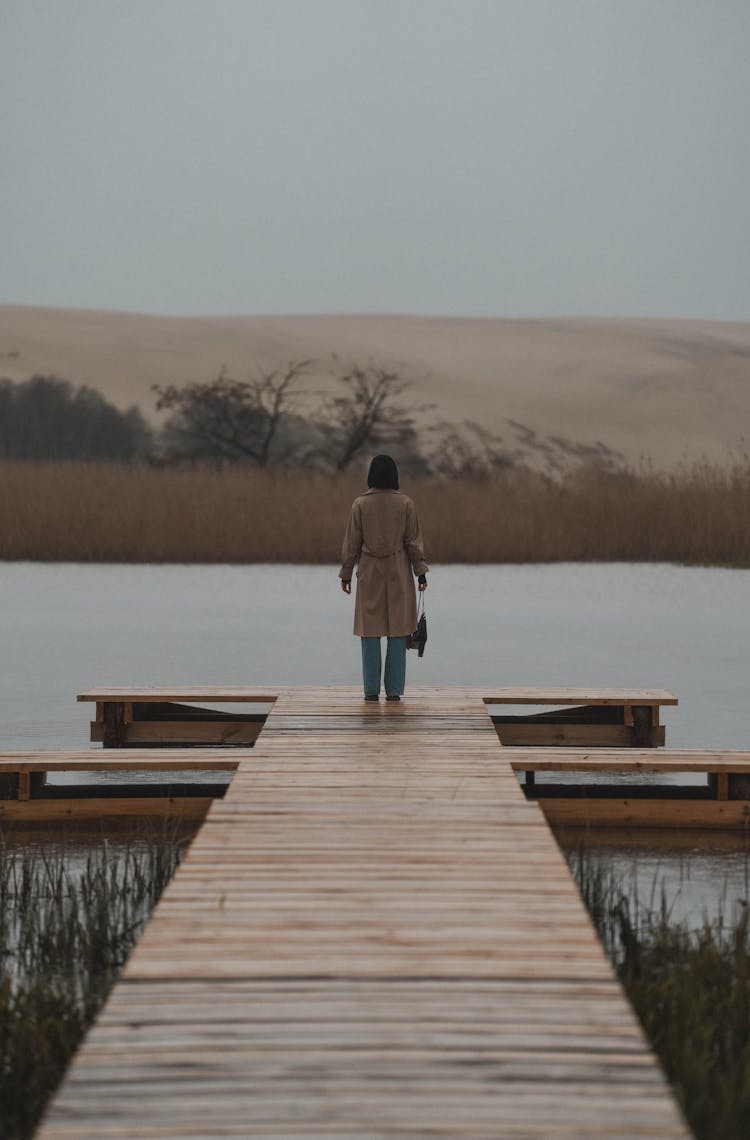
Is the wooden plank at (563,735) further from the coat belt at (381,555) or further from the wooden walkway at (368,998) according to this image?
the wooden walkway at (368,998)

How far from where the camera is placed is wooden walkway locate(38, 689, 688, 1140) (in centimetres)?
217

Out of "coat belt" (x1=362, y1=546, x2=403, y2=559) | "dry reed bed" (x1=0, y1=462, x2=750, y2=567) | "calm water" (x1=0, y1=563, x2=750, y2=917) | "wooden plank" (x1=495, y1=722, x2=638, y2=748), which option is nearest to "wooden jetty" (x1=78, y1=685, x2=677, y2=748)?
"wooden plank" (x1=495, y1=722, x2=638, y2=748)

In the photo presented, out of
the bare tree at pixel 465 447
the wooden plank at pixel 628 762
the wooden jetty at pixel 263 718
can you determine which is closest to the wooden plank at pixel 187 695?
the wooden jetty at pixel 263 718

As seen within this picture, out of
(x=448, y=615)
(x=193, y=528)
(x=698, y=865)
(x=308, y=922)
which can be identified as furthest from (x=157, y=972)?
(x=193, y=528)

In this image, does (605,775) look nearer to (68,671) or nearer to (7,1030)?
(68,671)

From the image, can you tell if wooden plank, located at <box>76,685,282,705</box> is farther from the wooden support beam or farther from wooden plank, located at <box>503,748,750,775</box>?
wooden plank, located at <box>503,748,750,775</box>

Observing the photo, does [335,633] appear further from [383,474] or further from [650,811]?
[650,811]

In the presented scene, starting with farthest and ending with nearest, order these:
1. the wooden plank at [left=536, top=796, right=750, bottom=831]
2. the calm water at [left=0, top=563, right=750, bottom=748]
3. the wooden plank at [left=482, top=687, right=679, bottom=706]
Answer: the calm water at [left=0, top=563, right=750, bottom=748] < the wooden plank at [left=482, top=687, right=679, bottom=706] < the wooden plank at [left=536, top=796, right=750, bottom=831]

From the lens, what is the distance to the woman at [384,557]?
6.13 meters

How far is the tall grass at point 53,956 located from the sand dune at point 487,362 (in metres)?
41.0

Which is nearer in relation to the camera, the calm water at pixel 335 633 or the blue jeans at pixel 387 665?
the blue jeans at pixel 387 665

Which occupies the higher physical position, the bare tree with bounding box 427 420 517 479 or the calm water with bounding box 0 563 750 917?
the bare tree with bounding box 427 420 517 479

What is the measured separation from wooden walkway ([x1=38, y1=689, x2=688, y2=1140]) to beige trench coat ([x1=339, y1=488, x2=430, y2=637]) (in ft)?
5.96

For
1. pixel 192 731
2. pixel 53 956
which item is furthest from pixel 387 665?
pixel 53 956
